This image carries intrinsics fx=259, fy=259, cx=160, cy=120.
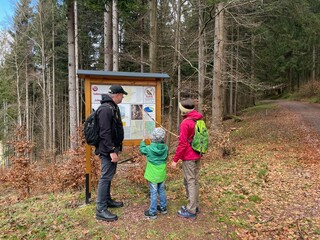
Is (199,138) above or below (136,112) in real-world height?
below

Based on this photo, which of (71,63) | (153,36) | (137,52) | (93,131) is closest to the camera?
(93,131)

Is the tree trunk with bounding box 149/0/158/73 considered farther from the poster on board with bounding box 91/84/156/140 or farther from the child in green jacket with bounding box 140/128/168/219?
the child in green jacket with bounding box 140/128/168/219

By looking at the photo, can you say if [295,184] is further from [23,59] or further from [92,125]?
[23,59]

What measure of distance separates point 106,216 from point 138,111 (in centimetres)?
207

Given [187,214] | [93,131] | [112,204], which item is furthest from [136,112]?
[187,214]

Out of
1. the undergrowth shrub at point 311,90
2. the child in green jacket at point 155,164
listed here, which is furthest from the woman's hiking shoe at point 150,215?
the undergrowth shrub at point 311,90

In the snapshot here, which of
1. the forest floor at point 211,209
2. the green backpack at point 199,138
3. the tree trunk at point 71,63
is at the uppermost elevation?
the tree trunk at point 71,63

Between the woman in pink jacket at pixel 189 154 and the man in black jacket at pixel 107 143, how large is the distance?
0.93 m

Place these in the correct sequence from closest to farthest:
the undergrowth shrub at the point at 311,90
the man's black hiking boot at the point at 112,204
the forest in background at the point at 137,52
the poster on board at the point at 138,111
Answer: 1. the man's black hiking boot at the point at 112,204
2. the poster on board at the point at 138,111
3. the forest in background at the point at 137,52
4. the undergrowth shrub at the point at 311,90

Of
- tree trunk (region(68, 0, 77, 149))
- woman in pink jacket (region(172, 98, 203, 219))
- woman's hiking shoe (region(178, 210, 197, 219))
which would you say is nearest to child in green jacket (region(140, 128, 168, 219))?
woman in pink jacket (region(172, 98, 203, 219))

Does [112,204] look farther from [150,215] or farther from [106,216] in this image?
[150,215]

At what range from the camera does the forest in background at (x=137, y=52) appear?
426 inches

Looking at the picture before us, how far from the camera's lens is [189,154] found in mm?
3852

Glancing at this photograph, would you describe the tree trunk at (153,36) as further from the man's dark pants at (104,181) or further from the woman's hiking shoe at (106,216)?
the woman's hiking shoe at (106,216)
